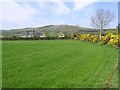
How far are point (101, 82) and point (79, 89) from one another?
1.07 m

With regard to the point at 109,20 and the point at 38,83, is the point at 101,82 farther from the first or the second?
the point at 109,20

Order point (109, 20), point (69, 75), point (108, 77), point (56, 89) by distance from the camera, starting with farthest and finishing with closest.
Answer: point (109, 20) → point (69, 75) → point (108, 77) → point (56, 89)

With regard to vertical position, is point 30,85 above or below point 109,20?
below

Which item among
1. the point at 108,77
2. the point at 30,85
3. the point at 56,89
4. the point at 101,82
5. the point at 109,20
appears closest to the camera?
the point at 56,89

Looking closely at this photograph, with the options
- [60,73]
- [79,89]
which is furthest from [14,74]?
[79,89]

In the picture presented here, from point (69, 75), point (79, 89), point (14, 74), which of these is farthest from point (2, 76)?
point (79, 89)

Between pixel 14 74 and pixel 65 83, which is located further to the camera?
pixel 14 74

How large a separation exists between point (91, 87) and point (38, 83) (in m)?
1.51

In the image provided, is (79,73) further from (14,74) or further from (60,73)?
(14,74)

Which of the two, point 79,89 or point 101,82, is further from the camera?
point 101,82

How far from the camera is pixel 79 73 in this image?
8.66 metres

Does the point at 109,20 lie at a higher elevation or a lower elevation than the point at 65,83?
higher

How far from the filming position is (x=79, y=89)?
6.12 meters

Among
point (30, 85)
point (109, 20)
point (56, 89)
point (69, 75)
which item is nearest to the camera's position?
point (56, 89)
